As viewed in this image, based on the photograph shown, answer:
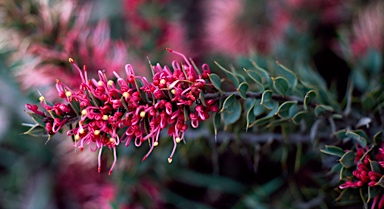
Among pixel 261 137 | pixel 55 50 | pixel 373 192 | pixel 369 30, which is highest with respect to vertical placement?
pixel 55 50

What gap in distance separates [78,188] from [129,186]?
0.28 metres

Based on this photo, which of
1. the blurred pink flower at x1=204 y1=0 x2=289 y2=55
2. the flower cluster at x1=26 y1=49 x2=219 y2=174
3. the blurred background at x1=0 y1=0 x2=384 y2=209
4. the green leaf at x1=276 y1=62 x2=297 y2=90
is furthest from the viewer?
the blurred pink flower at x1=204 y1=0 x2=289 y2=55

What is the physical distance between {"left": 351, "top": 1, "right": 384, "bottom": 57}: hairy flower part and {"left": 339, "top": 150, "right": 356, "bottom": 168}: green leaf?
0.41 meters

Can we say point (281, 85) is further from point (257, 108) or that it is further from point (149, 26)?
point (149, 26)

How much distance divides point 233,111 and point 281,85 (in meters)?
0.09

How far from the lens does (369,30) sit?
1.00 metres

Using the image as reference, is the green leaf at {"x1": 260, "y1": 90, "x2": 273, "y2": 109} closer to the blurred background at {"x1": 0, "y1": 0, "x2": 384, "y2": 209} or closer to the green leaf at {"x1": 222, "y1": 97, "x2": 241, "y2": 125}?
the green leaf at {"x1": 222, "y1": 97, "x2": 241, "y2": 125}

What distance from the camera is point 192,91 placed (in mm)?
557

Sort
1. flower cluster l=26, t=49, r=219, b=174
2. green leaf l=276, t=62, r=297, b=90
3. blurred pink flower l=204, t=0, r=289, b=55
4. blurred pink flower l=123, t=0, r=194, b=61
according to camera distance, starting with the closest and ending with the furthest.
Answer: flower cluster l=26, t=49, r=219, b=174
green leaf l=276, t=62, r=297, b=90
blurred pink flower l=123, t=0, r=194, b=61
blurred pink flower l=204, t=0, r=289, b=55

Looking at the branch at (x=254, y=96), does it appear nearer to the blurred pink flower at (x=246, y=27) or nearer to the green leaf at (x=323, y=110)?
the green leaf at (x=323, y=110)

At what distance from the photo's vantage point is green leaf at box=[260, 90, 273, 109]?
0.59 metres

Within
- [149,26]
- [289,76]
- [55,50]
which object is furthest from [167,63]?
[289,76]

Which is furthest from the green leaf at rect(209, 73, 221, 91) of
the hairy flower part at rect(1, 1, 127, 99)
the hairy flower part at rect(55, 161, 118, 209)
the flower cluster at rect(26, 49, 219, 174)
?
the hairy flower part at rect(55, 161, 118, 209)

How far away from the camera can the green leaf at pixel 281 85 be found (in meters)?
0.63
